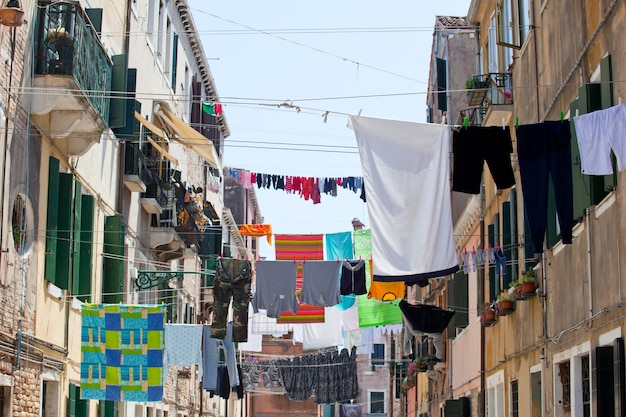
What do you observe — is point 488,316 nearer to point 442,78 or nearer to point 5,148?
point 5,148

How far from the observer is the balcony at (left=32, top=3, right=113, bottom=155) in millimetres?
15680

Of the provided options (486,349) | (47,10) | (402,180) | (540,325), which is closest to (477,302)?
(486,349)

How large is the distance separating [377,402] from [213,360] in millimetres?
36301

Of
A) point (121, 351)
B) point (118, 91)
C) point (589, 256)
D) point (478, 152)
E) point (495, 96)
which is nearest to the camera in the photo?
point (589, 256)

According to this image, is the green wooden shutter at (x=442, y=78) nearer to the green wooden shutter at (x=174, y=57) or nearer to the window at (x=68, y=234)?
the green wooden shutter at (x=174, y=57)

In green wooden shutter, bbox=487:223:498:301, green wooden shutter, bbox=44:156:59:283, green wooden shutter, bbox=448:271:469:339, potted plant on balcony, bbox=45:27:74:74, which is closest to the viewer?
potted plant on balcony, bbox=45:27:74:74

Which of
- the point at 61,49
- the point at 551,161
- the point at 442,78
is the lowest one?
the point at 551,161

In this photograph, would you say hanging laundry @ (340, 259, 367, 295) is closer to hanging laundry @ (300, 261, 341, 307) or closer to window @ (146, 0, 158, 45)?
hanging laundry @ (300, 261, 341, 307)

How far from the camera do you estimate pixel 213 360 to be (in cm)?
2842

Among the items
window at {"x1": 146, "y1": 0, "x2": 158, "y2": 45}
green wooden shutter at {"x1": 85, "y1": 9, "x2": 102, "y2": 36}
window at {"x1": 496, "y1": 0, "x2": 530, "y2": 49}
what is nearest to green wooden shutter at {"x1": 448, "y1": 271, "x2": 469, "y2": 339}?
window at {"x1": 496, "y1": 0, "x2": 530, "y2": 49}

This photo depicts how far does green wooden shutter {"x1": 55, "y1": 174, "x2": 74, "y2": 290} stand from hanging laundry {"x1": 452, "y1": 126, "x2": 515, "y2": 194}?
22.3ft

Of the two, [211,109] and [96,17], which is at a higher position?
[211,109]

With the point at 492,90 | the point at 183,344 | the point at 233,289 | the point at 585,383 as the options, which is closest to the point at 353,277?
the point at 233,289

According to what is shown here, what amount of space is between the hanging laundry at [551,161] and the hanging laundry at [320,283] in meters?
12.0
